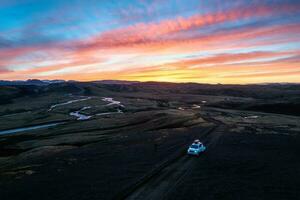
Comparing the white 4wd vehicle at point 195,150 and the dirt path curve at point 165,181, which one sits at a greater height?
the white 4wd vehicle at point 195,150

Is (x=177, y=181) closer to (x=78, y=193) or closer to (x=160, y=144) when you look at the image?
(x=78, y=193)

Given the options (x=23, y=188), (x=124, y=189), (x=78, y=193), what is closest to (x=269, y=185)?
(x=124, y=189)

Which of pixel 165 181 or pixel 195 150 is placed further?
pixel 195 150

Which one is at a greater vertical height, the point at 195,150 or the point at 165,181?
the point at 195,150

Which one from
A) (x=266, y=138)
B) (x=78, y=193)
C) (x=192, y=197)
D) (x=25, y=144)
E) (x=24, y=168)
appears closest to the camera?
(x=192, y=197)

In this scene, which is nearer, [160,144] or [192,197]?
[192,197]

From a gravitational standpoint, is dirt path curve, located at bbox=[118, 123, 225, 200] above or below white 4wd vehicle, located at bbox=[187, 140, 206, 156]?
below

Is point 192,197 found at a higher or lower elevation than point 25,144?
higher

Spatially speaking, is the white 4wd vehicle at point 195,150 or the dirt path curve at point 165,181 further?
the white 4wd vehicle at point 195,150
